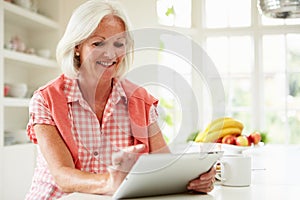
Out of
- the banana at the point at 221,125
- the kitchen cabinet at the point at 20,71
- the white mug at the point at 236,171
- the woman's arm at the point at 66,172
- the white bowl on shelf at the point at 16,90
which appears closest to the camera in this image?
the woman's arm at the point at 66,172

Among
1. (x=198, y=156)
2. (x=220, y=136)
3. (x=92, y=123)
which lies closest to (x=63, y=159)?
(x=92, y=123)

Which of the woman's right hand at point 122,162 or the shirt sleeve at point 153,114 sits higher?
the shirt sleeve at point 153,114

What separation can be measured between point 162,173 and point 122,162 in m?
0.10

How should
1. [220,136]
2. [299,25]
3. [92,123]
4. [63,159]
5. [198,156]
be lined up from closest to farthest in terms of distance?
[198,156], [63,159], [92,123], [220,136], [299,25]

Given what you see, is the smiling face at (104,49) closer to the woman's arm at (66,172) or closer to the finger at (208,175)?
the woman's arm at (66,172)

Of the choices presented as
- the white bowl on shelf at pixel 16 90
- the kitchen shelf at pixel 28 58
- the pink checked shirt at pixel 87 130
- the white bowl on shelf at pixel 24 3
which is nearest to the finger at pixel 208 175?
the pink checked shirt at pixel 87 130

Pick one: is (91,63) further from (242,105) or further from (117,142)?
(242,105)

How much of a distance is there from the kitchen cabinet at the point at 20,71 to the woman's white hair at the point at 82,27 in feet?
6.79

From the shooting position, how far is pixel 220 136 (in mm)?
2479

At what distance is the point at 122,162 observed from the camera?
1.00 m

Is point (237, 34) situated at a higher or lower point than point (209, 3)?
lower

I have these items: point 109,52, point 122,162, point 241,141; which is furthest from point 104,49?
point 241,141

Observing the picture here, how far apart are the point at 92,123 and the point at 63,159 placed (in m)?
0.19

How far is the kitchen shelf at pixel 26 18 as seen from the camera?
3551 mm
